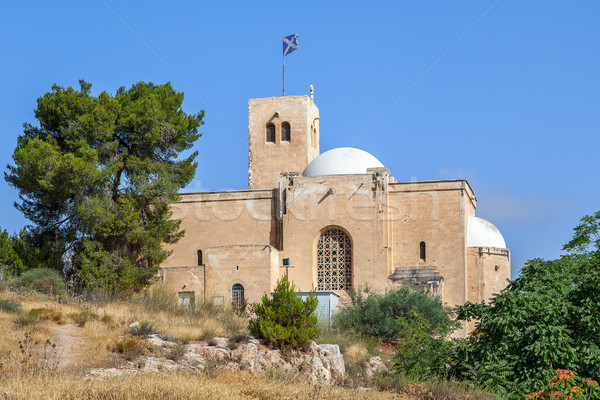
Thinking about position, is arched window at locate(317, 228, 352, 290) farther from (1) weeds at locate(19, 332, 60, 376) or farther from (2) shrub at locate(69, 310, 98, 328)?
(1) weeds at locate(19, 332, 60, 376)

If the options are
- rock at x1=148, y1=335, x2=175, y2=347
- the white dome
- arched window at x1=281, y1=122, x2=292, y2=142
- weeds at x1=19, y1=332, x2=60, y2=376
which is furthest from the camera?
arched window at x1=281, y1=122, x2=292, y2=142

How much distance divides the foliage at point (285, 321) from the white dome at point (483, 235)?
14.8 metres

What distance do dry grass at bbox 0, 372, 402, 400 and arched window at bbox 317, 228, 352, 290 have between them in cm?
1713

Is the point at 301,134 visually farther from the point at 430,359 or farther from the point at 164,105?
the point at 430,359

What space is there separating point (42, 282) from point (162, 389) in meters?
14.3

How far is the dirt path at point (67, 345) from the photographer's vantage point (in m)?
11.6

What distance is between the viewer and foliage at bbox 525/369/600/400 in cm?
1082

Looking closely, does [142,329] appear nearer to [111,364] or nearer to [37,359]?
[111,364]

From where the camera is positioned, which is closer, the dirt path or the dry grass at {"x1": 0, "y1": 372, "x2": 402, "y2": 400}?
the dry grass at {"x1": 0, "y1": 372, "x2": 402, "y2": 400}

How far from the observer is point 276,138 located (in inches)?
1331

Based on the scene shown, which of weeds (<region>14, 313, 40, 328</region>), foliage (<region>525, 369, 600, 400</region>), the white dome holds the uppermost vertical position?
the white dome

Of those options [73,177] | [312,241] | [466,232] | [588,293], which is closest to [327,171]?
[312,241]

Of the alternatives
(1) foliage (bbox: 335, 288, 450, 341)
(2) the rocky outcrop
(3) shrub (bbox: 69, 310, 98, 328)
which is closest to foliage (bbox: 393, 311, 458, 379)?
(2) the rocky outcrop

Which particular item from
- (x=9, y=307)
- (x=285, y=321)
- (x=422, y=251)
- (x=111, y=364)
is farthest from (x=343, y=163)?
(x=111, y=364)
